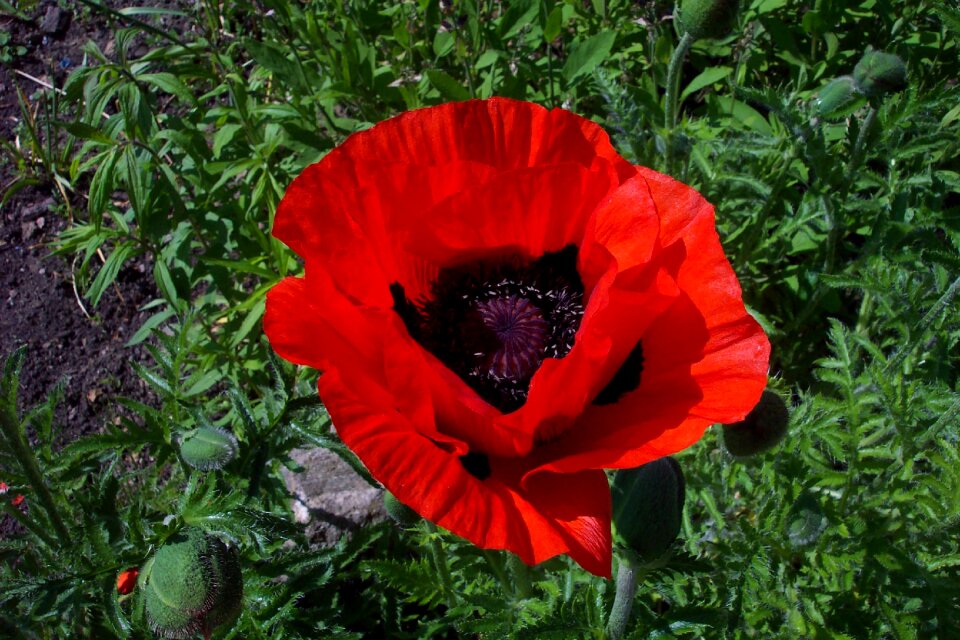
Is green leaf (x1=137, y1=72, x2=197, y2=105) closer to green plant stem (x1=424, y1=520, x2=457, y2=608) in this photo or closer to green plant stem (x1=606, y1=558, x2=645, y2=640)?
green plant stem (x1=424, y1=520, x2=457, y2=608)

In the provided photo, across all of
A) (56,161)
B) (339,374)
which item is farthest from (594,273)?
(56,161)

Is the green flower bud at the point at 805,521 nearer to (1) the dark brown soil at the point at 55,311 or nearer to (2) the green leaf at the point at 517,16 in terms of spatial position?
(2) the green leaf at the point at 517,16

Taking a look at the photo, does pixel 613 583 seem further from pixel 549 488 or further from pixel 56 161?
pixel 56 161

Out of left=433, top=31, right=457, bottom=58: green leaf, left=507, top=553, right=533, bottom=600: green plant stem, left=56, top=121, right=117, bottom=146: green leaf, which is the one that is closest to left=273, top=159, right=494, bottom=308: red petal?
left=507, top=553, right=533, bottom=600: green plant stem

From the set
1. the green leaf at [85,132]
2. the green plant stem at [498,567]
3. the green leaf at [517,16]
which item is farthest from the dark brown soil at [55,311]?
the green plant stem at [498,567]

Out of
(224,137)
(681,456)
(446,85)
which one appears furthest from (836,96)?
(224,137)

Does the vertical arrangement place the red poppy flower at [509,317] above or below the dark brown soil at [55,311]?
above
